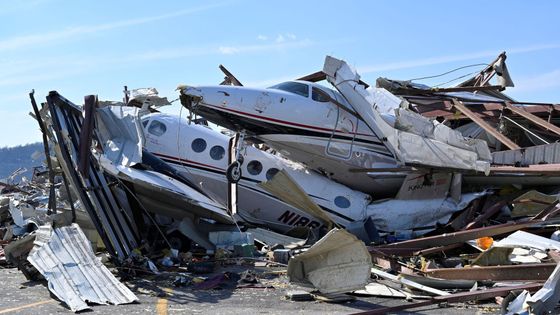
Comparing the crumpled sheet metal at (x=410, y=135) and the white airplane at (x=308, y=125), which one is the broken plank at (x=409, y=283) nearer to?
the white airplane at (x=308, y=125)

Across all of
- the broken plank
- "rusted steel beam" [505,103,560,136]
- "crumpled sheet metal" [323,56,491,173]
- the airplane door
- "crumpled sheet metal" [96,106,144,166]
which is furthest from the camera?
"rusted steel beam" [505,103,560,136]

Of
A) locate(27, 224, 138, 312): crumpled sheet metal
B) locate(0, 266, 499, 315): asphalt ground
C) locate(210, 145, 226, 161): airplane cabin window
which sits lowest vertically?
locate(0, 266, 499, 315): asphalt ground

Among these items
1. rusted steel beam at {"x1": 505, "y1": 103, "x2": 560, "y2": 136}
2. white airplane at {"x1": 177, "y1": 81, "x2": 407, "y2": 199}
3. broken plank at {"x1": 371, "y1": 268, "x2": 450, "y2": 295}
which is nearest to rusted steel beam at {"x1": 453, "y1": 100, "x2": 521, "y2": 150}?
rusted steel beam at {"x1": 505, "y1": 103, "x2": 560, "y2": 136}

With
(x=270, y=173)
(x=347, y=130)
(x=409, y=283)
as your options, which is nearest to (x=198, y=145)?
(x=270, y=173)

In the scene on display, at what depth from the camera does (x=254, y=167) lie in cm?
1741

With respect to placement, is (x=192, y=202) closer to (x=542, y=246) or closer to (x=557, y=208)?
(x=542, y=246)

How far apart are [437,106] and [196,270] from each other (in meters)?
12.5

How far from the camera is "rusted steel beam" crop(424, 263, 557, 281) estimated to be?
9.29 m

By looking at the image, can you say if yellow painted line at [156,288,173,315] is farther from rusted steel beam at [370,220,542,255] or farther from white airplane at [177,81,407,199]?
white airplane at [177,81,407,199]

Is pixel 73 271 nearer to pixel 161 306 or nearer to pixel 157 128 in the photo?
pixel 161 306

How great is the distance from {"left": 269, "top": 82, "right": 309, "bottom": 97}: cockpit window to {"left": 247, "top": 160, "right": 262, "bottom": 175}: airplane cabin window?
2018 millimetres

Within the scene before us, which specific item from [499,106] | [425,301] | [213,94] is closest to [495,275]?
[425,301]

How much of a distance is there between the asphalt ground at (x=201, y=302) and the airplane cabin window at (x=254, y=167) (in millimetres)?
6750

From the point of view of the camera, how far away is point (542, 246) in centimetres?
1138
